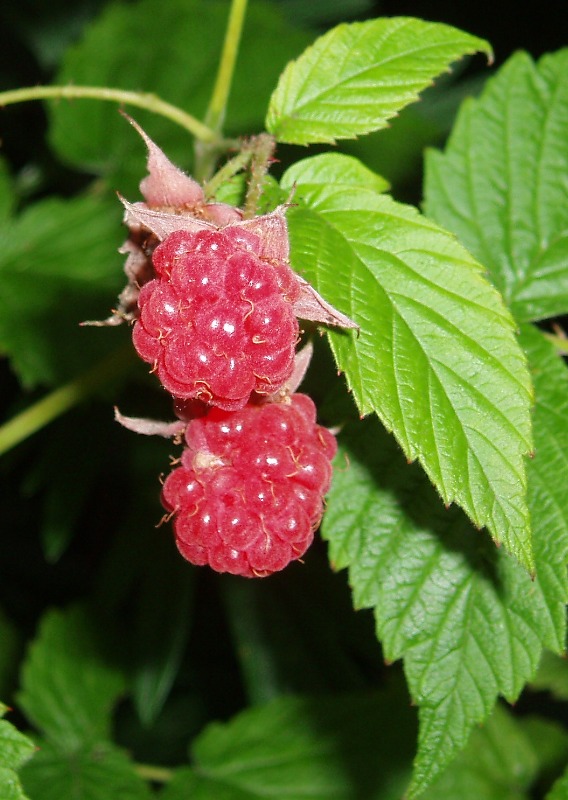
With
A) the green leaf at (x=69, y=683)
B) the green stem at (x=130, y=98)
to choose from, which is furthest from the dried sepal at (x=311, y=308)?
the green leaf at (x=69, y=683)

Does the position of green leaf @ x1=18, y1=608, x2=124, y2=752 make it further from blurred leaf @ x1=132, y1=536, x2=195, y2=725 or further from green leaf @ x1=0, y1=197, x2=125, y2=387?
green leaf @ x1=0, y1=197, x2=125, y2=387

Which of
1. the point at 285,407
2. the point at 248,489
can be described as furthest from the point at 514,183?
the point at 248,489

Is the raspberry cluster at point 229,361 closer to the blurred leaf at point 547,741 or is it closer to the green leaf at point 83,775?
the green leaf at point 83,775

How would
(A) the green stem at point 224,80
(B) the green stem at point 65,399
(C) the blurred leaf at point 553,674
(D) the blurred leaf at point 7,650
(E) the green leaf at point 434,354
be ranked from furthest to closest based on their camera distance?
(D) the blurred leaf at point 7,650, (C) the blurred leaf at point 553,674, (B) the green stem at point 65,399, (A) the green stem at point 224,80, (E) the green leaf at point 434,354

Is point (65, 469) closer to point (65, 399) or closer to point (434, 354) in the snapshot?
point (65, 399)

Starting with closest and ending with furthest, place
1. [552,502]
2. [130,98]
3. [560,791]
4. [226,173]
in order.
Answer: [226,173] → [552,502] → [130,98] → [560,791]

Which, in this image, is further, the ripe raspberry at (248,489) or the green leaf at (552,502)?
the green leaf at (552,502)

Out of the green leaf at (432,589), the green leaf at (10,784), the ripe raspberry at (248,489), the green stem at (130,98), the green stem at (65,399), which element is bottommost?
the green leaf at (10,784)

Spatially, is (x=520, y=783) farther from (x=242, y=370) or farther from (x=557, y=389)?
(x=242, y=370)
